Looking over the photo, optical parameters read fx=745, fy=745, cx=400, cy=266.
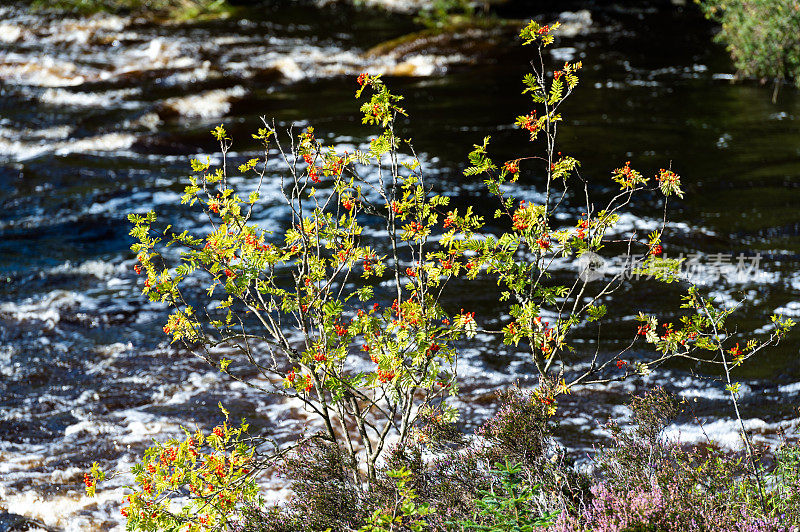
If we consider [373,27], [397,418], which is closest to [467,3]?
[373,27]

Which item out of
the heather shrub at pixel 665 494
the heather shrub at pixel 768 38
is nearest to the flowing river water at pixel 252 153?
the heather shrub at pixel 768 38

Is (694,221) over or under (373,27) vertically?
under

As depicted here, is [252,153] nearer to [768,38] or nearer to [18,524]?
[18,524]

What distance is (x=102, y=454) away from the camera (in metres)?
5.50

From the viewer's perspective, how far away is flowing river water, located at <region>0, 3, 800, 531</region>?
226 inches

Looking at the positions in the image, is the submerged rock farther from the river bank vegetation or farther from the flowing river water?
the river bank vegetation

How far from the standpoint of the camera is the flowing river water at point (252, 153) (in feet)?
18.9

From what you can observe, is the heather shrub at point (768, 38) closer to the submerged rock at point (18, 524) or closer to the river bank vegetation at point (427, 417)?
the river bank vegetation at point (427, 417)

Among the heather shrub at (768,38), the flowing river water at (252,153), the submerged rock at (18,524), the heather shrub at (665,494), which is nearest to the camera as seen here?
the heather shrub at (665,494)

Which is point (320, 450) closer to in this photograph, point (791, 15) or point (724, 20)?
point (791, 15)

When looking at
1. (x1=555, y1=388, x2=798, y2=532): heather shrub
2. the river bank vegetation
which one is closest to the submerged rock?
the river bank vegetation

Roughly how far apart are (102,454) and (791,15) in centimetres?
1305

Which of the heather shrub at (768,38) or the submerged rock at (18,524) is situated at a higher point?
the heather shrub at (768,38)

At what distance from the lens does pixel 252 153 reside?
12.4 metres
